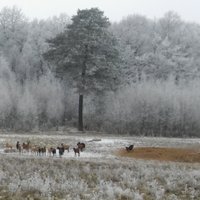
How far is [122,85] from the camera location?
57625 mm

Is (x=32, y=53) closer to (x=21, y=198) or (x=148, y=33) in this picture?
(x=148, y=33)

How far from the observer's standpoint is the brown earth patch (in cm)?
2691

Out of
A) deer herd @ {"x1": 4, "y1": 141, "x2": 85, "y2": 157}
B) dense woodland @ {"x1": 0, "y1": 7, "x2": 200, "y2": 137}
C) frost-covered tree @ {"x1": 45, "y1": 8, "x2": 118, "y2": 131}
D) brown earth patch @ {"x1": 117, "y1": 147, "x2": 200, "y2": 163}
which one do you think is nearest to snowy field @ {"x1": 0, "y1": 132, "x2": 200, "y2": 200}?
deer herd @ {"x1": 4, "y1": 141, "x2": 85, "y2": 157}

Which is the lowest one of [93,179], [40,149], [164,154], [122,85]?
[93,179]

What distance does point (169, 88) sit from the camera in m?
59.7

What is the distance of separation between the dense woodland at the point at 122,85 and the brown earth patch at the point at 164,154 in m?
19.6

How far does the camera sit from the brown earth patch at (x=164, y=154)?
26.9 metres

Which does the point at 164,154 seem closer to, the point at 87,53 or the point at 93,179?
the point at 93,179

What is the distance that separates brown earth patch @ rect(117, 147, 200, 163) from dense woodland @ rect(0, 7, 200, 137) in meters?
19.6

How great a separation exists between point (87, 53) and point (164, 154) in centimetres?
2378

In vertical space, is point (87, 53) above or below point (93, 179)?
above

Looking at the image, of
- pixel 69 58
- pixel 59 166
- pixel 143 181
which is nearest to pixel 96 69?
pixel 69 58

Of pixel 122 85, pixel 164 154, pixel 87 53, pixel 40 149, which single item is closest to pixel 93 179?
pixel 40 149

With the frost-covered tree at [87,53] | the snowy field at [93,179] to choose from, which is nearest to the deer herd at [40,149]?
the snowy field at [93,179]
